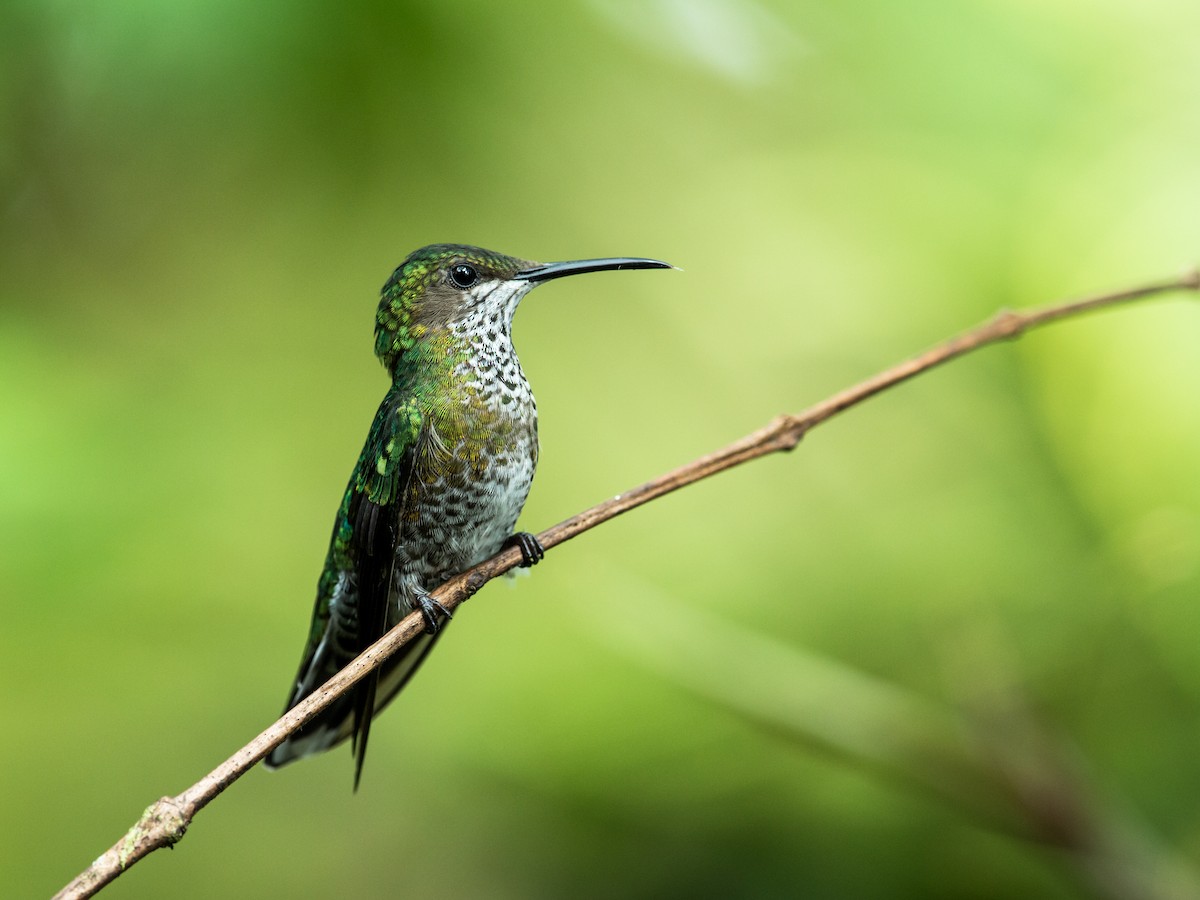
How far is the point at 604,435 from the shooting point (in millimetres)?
3672

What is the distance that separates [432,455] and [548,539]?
0.44m

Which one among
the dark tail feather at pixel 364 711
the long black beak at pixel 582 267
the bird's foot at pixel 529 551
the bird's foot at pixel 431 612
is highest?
the long black beak at pixel 582 267

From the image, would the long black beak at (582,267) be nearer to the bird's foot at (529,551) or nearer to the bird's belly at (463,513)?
the bird's belly at (463,513)

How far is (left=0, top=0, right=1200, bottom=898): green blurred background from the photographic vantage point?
255cm

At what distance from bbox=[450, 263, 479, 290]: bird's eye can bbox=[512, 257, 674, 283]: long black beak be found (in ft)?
0.28

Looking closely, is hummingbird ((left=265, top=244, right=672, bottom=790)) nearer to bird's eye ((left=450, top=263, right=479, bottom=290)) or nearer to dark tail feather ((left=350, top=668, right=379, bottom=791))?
bird's eye ((left=450, top=263, right=479, bottom=290))

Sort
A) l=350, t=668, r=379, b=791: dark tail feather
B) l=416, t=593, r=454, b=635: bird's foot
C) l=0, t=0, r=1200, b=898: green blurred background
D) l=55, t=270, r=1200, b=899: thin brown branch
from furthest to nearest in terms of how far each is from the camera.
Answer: l=0, t=0, r=1200, b=898: green blurred background, l=416, t=593, r=454, b=635: bird's foot, l=350, t=668, r=379, b=791: dark tail feather, l=55, t=270, r=1200, b=899: thin brown branch

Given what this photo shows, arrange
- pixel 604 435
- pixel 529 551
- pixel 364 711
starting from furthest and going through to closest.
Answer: pixel 604 435, pixel 529 551, pixel 364 711

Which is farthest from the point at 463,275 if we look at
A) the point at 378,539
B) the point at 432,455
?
the point at 378,539

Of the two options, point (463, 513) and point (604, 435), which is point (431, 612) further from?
point (604, 435)

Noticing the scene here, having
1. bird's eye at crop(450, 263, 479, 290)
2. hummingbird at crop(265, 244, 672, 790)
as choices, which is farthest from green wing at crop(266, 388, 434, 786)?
bird's eye at crop(450, 263, 479, 290)

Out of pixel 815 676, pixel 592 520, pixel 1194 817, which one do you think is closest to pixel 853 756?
pixel 815 676

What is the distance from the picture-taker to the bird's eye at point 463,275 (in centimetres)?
187

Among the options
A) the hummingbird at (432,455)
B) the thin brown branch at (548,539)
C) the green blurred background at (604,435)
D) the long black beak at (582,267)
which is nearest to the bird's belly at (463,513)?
the hummingbird at (432,455)
